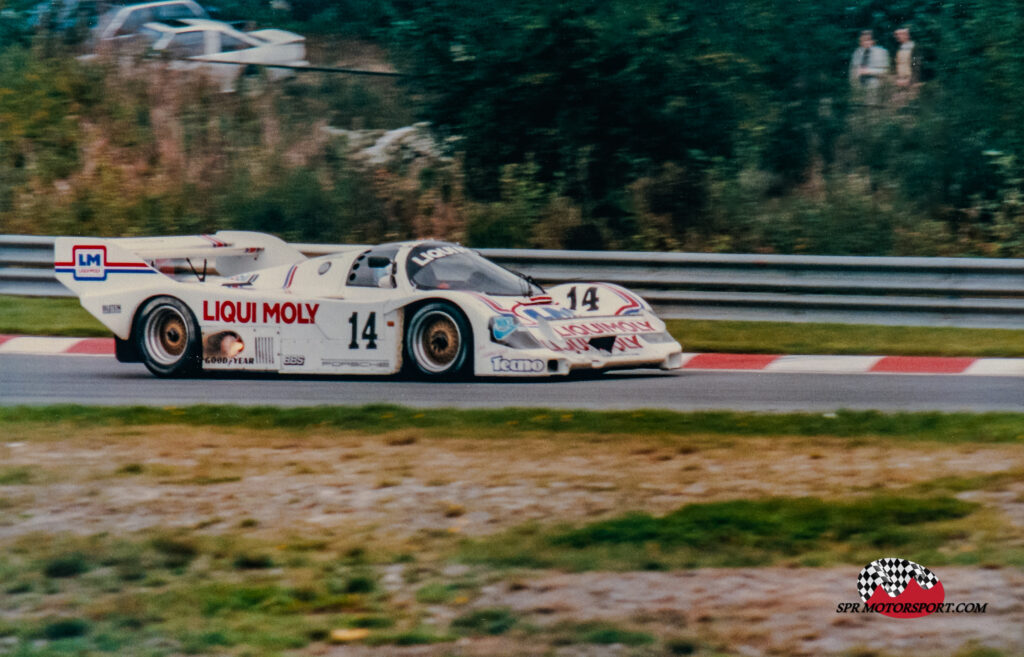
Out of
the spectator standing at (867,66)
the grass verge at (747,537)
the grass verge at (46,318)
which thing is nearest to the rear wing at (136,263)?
the grass verge at (46,318)

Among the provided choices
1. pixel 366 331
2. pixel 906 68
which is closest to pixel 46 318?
pixel 366 331

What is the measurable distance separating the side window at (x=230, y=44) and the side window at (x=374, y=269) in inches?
300

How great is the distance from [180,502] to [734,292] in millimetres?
6450

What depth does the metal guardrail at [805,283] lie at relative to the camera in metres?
10.9

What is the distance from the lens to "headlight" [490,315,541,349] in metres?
8.80

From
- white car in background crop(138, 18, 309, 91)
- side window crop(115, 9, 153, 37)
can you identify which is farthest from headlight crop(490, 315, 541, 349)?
side window crop(115, 9, 153, 37)

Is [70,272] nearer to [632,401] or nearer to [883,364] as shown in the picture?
[632,401]

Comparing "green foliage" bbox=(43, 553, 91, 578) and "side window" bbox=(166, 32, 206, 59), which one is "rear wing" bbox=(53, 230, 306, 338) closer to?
"green foliage" bbox=(43, 553, 91, 578)

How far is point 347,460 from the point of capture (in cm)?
682

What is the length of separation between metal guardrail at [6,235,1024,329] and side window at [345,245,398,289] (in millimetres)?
2037

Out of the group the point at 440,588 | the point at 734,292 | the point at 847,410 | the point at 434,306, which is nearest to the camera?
the point at 440,588

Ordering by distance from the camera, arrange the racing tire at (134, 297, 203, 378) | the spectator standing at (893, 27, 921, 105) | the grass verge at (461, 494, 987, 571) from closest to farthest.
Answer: the grass verge at (461, 494, 987, 571) < the racing tire at (134, 297, 203, 378) < the spectator standing at (893, 27, 921, 105)

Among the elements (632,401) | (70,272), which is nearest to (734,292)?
(632,401)

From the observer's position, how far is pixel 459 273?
30.5 ft
